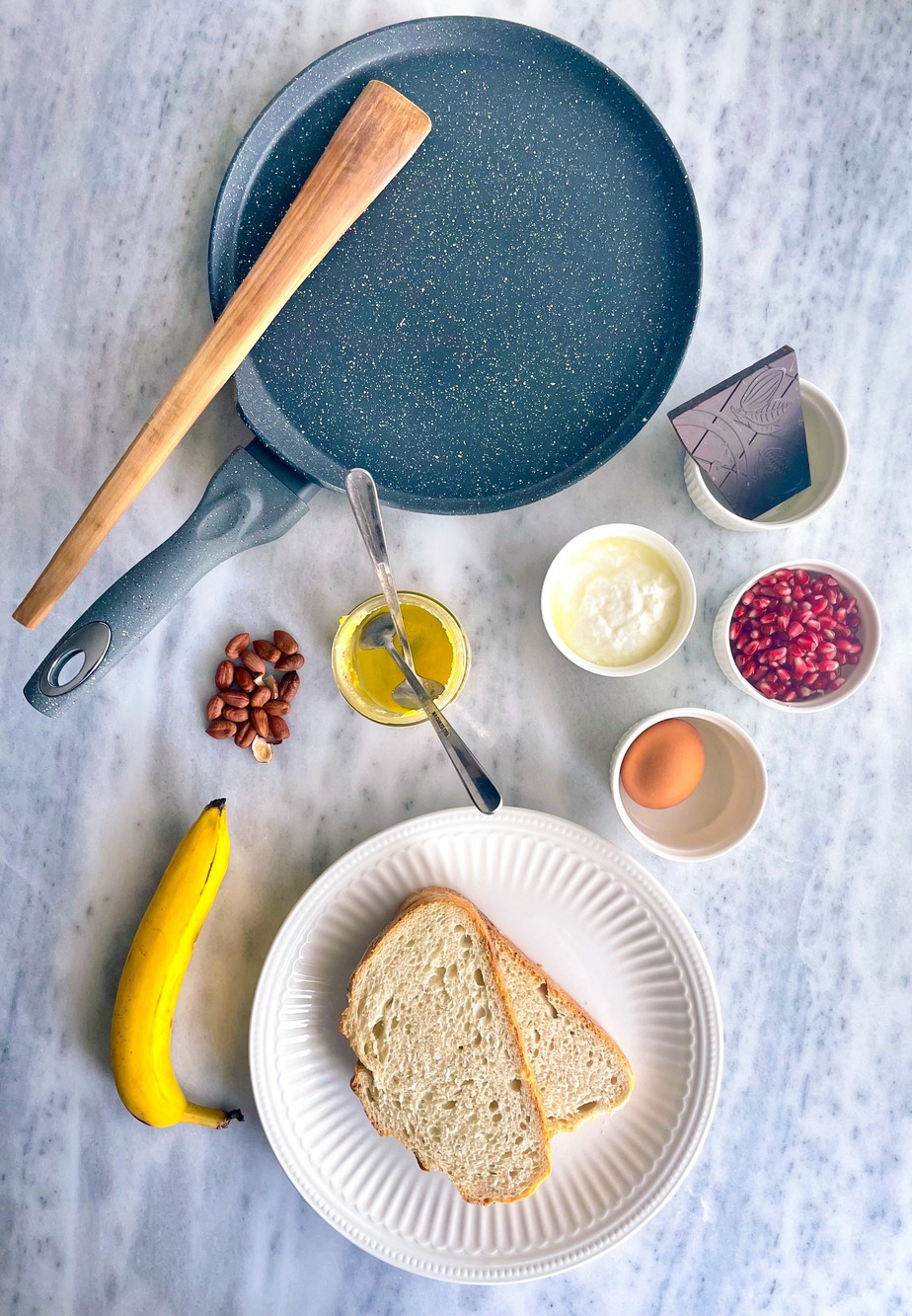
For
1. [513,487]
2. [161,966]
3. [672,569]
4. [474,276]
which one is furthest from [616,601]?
[161,966]

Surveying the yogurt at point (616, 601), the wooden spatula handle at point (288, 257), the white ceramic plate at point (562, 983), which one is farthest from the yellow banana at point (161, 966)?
the yogurt at point (616, 601)

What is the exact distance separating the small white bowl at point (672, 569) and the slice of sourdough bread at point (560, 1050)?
296 mm

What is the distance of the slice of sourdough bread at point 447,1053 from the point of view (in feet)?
3.03

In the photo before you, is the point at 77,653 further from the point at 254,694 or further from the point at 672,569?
the point at 672,569

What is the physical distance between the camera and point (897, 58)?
100 centimetres

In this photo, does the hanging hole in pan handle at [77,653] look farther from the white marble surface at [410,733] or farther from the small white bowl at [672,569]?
the small white bowl at [672,569]

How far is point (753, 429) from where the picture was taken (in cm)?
88

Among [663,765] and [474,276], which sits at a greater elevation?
[474,276]

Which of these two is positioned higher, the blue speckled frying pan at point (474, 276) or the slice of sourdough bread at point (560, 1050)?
the blue speckled frying pan at point (474, 276)

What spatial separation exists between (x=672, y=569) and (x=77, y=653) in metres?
0.61

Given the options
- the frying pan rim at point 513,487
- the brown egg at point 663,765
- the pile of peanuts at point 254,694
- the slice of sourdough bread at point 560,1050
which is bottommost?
the slice of sourdough bread at point 560,1050

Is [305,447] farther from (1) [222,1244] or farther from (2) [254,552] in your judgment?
(1) [222,1244]

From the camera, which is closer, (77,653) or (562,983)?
(77,653)

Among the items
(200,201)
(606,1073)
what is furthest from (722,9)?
(606,1073)
